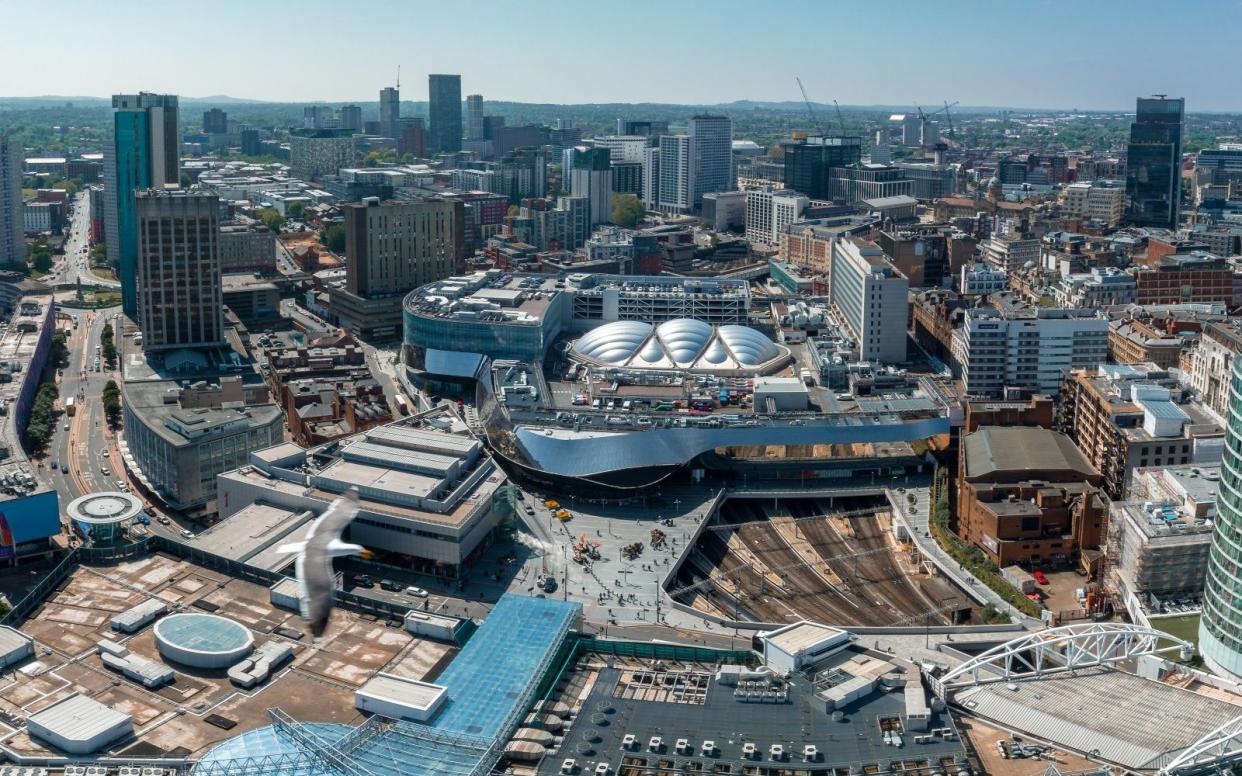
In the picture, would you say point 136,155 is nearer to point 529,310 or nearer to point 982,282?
point 529,310

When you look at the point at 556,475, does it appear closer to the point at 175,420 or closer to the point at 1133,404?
the point at 175,420

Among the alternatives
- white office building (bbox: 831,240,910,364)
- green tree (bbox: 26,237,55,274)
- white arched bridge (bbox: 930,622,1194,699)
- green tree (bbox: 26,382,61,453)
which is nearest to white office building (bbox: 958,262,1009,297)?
white office building (bbox: 831,240,910,364)

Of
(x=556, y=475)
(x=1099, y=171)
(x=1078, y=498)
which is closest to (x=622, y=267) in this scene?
(x=556, y=475)

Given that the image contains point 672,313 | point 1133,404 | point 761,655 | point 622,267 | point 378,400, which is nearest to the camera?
point 761,655

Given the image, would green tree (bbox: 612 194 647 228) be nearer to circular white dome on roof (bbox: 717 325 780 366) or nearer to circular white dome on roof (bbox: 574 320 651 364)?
circular white dome on roof (bbox: 574 320 651 364)

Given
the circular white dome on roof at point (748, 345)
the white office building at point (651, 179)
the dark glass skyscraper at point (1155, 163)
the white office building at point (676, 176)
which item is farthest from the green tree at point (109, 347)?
the dark glass skyscraper at point (1155, 163)

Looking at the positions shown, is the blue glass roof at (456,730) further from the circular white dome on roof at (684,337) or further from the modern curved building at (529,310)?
the modern curved building at (529,310)
